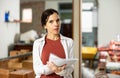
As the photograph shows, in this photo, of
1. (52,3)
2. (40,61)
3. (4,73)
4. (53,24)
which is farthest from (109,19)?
(52,3)

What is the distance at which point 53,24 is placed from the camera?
1.54m

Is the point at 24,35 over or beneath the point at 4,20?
beneath

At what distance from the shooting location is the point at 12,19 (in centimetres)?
341

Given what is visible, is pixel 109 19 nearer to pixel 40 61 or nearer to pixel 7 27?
pixel 40 61

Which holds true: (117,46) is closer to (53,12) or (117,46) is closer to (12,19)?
(53,12)

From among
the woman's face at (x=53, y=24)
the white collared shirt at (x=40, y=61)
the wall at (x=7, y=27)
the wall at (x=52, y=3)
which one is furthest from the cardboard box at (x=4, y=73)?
the wall at (x=52, y=3)

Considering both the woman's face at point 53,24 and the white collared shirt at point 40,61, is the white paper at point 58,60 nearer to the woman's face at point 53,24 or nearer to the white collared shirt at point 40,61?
the white collared shirt at point 40,61

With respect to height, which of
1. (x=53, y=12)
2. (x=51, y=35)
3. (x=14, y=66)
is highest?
(x=53, y=12)

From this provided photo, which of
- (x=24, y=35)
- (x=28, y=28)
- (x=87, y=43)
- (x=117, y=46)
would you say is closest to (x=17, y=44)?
(x=24, y=35)

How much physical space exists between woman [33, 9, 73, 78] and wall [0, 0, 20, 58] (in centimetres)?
160

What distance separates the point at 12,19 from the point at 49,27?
6.61 ft

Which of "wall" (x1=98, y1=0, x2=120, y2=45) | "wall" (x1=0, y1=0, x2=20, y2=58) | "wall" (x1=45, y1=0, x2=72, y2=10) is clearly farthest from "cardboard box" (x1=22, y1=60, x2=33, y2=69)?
"wall" (x1=45, y1=0, x2=72, y2=10)

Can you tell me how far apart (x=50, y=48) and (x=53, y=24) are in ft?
0.62

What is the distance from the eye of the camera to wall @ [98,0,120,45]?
257 centimetres
